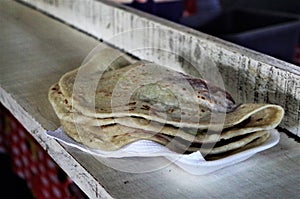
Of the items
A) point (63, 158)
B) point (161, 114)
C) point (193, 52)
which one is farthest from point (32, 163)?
point (161, 114)

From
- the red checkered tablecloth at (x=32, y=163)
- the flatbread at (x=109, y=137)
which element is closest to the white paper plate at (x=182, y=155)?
the flatbread at (x=109, y=137)

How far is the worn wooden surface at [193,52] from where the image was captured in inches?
40.4

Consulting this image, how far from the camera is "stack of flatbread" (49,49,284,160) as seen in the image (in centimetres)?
88

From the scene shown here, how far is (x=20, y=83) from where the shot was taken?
1287 mm

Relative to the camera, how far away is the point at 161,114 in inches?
35.4

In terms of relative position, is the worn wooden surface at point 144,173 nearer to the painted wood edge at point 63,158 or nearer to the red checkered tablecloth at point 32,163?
the painted wood edge at point 63,158

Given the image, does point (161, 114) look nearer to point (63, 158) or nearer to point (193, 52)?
point (63, 158)

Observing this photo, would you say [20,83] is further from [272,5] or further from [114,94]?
[272,5]

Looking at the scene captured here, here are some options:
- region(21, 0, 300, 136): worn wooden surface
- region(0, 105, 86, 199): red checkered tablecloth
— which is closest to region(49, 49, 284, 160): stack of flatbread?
region(21, 0, 300, 136): worn wooden surface

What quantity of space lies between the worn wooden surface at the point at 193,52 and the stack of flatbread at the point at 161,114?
0.34ft

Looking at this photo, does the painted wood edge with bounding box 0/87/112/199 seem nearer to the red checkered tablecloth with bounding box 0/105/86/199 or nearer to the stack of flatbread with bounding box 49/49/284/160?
the stack of flatbread with bounding box 49/49/284/160

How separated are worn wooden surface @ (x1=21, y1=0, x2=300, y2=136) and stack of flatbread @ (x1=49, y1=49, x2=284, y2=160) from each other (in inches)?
4.0

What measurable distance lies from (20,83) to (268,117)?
67cm

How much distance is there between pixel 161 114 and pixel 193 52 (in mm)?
430
